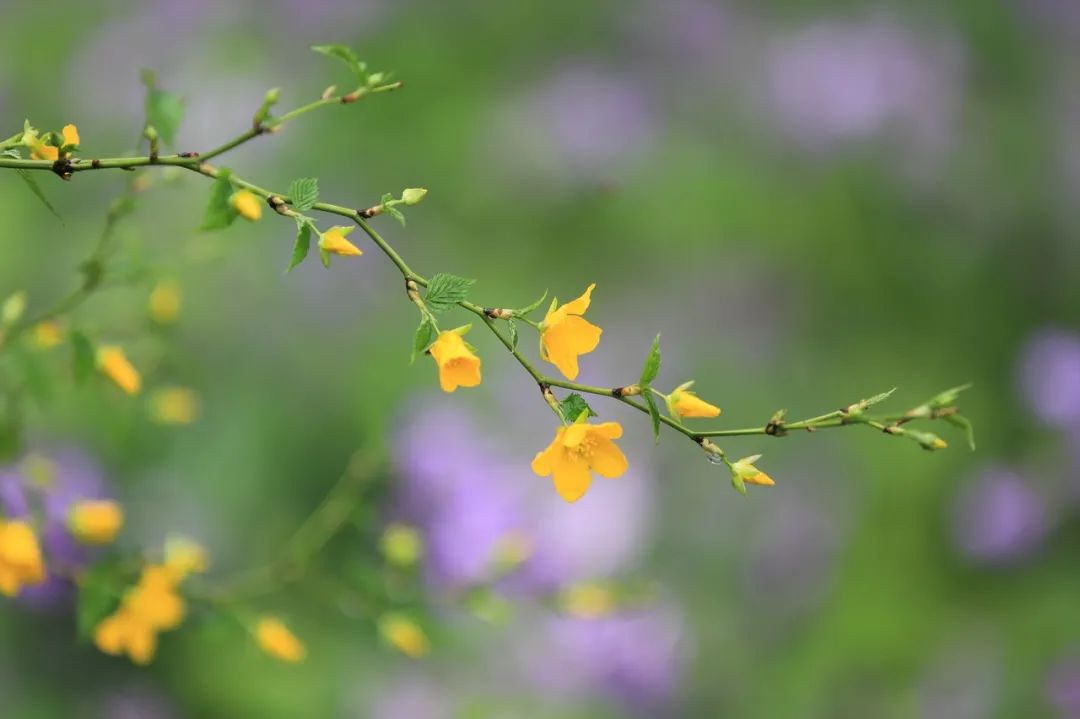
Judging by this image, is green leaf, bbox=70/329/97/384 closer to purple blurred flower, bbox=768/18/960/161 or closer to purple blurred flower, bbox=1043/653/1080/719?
purple blurred flower, bbox=1043/653/1080/719

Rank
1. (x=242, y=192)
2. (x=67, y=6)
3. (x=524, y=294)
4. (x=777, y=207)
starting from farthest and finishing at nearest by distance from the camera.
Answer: (x=67, y=6) → (x=777, y=207) → (x=524, y=294) → (x=242, y=192)

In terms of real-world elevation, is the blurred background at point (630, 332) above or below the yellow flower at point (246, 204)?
above

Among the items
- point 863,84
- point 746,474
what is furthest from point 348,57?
point 863,84

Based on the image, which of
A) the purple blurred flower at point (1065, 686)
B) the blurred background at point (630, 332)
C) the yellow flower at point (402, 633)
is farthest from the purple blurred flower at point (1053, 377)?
the yellow flower at point (402, 633)

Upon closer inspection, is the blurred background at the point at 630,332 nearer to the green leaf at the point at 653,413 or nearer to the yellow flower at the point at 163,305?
the yellow flower at the point at 163,305

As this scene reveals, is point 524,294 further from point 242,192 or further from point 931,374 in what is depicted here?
point 242,192

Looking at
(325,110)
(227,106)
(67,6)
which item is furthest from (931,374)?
(67,6)

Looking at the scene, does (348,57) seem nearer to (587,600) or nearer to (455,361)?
(455,361)
